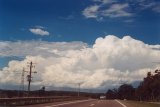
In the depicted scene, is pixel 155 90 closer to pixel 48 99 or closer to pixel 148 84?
pixel 148 84

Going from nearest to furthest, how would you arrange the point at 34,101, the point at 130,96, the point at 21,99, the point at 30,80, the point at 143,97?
the point at 21,99 < the point at 34,101 < the point at 30,80 < the point at 143,97 < the point at 130,96

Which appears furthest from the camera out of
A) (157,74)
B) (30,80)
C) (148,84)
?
(148,84)

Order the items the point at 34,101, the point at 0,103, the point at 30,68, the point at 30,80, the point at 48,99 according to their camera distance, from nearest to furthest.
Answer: the point at 0,103
the point at 34,101
the point at 48,99
the point at 30,80
the point at 30,68

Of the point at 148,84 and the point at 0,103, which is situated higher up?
the point at 148,84

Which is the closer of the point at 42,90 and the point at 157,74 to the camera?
the point at 157,74

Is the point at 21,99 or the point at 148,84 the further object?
the point at 148,84

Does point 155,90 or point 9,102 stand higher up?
point 155,90

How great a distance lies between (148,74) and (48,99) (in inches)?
3156

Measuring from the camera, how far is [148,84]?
126500mm

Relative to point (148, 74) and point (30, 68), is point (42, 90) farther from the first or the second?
point (30, 68)

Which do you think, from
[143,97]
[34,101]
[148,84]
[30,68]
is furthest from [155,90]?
[34,101]

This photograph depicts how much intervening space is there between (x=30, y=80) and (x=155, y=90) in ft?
171

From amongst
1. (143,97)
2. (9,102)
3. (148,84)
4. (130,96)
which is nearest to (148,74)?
(148,84)

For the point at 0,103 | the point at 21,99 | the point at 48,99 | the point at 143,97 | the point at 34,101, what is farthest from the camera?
the point at 143,97
